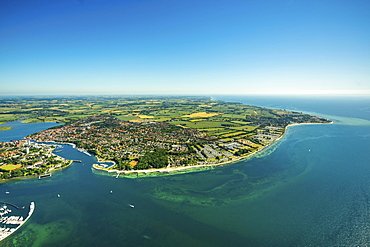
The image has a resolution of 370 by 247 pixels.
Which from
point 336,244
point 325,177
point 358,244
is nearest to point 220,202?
point 336,244

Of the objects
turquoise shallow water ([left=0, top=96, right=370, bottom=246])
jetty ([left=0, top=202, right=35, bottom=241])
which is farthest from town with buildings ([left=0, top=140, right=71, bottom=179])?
jetty ([left=0, top=202, right=35, bottom=241])

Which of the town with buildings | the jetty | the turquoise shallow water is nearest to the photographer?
the turquoise shallow water

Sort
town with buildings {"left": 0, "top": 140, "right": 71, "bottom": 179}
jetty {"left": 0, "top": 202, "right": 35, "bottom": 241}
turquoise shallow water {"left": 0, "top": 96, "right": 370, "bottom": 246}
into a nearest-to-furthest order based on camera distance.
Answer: turquoise shallow water {"left": 0, "top": 96, "right": 370, "bottom": 246}
jetty {"left": 0, "top": 202, "right": 35, "bottom": 241}
town with buildings {"left": 0, "top": 140, "right": 71, "bottom": 179}

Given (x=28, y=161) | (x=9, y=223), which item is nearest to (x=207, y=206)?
(x=9, y=223)

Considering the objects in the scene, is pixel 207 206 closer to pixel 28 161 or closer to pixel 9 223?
pixel 9 223

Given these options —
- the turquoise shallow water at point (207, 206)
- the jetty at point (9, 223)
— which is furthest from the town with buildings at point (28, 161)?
the jetty at point (9, 223)

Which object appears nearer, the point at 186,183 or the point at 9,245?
the point at 9,245

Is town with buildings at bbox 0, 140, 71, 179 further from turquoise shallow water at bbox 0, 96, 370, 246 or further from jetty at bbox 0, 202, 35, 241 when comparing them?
jetty at bbox 0, 202, 35, 241

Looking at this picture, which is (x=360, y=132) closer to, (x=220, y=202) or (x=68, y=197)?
(x=220, y=202)
